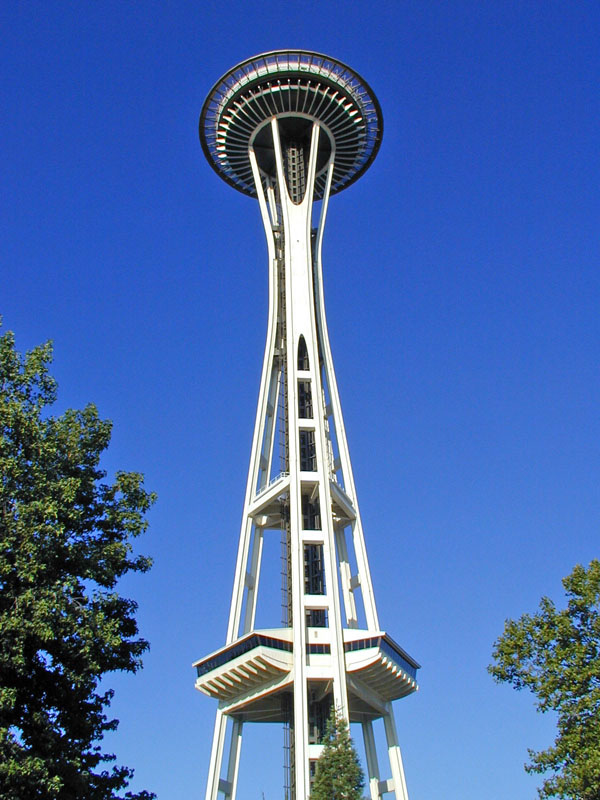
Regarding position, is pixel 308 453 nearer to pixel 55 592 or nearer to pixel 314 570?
pixel 314 570

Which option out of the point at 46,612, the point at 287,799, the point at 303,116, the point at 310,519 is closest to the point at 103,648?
the point at 46,612

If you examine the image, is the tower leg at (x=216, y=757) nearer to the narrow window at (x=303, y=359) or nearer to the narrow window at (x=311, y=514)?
the narrow window at (x=311, y=514)

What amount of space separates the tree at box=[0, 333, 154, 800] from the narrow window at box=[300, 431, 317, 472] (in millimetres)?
29063

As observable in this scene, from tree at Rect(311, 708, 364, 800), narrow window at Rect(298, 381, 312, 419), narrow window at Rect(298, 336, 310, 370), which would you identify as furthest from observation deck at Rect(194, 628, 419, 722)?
narrow window at Rect(298, 336, 310, 370)

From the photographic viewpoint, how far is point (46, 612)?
18.8 meters

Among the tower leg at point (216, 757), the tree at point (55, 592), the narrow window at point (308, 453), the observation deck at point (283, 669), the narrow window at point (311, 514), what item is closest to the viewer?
the tree at point (55, 592)

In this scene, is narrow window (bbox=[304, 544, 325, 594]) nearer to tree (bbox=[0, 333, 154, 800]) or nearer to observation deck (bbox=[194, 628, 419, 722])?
observation deck (bbox=[194, 628, 419, 722])

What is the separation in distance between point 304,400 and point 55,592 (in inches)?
A: 1381

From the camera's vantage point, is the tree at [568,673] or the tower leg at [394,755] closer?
the tree at [568,673]

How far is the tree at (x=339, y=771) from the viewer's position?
29312 mm

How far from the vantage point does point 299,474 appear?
4647 centimetres

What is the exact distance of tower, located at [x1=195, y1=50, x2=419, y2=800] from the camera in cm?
4197

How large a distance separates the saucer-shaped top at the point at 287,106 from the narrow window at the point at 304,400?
16.3m

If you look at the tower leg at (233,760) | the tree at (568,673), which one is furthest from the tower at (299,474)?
the tree at (568,673)
